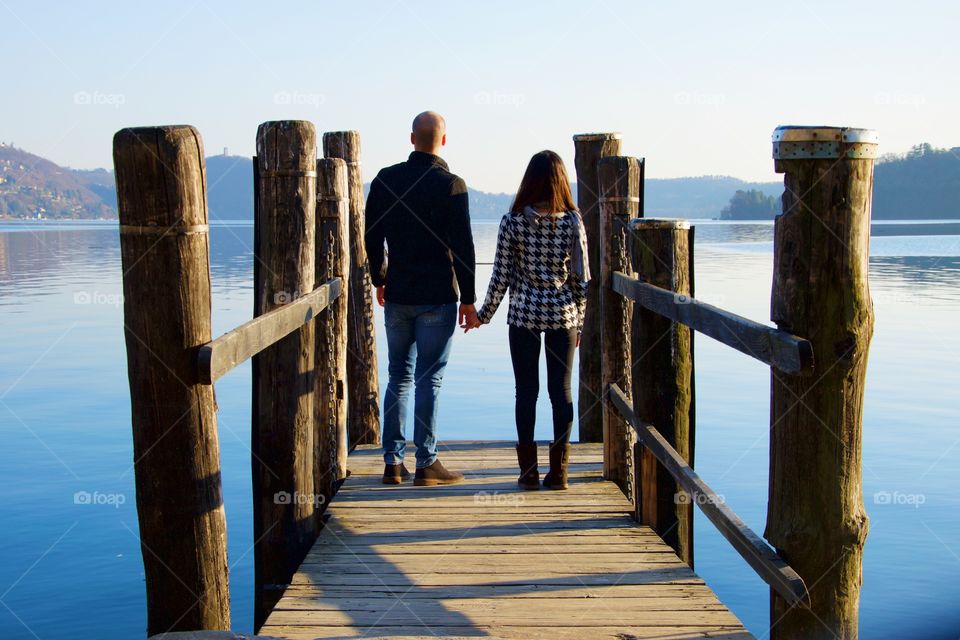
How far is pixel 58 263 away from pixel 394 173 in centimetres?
4499

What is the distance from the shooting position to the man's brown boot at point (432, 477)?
20.3ft

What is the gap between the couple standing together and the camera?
5613 mm

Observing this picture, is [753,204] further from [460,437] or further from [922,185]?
[460,437]

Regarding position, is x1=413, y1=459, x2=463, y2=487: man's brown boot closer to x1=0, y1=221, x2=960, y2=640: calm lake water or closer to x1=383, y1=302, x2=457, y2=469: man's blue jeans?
x1=383, y1=302, x2=457, y2=469: man's blue jeans

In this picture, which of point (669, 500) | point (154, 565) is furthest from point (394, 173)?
point (154, 565)

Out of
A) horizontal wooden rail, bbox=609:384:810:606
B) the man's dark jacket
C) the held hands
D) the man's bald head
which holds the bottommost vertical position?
horizontal wooden rail, bbox=609:384:810:606

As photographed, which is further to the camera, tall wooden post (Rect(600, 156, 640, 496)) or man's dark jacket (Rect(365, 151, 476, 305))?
tall wooden post (Rect(600, 156, 640, 496))

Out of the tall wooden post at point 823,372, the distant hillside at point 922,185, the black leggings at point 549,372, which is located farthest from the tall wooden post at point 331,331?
the distant hillside at point 922,185

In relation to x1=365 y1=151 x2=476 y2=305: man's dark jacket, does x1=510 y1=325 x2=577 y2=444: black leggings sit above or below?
below

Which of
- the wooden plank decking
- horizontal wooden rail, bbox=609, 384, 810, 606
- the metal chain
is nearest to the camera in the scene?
horizontal wooden rail, bbox=609, 384, 810, 606

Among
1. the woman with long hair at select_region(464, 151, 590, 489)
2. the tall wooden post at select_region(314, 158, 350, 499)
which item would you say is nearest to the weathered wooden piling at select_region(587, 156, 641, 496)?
the woman with long hair at select_region(464, 151, 590, 489)

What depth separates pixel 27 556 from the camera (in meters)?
10.1

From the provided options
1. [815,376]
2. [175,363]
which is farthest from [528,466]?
[175,363]

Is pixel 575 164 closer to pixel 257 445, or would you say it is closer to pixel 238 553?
pixel 257 445
